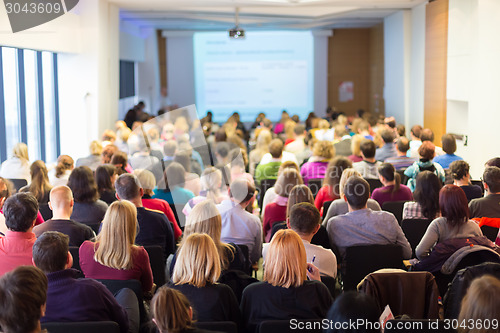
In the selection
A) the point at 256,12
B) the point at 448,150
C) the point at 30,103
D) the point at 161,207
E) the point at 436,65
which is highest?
the point at 256,12

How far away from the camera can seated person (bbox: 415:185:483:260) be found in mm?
3855

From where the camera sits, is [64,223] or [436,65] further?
[436,65]

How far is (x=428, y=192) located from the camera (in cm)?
475

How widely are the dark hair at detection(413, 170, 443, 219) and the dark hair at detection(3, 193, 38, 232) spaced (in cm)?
308

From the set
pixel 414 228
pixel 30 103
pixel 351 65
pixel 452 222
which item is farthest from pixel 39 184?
pixel 351 65

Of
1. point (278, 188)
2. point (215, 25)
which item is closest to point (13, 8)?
point (278, 188)

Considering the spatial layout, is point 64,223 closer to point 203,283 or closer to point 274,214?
point 203,283

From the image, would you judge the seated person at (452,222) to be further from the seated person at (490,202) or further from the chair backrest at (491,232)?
the seated person at (490,202)

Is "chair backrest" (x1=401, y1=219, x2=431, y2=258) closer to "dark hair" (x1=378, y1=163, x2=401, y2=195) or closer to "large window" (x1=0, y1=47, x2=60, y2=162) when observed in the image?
"dark hair" (x1=378, y1=163, x2=401, y2=195)

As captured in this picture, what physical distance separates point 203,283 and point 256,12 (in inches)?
412

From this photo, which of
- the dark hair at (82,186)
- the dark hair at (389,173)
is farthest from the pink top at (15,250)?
the dark hair at (389,173)

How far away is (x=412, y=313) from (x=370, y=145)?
3.81 m

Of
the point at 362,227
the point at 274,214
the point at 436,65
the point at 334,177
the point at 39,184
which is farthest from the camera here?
the point at 436,65

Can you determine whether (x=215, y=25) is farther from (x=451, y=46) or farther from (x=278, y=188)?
(x=278, y=188)
